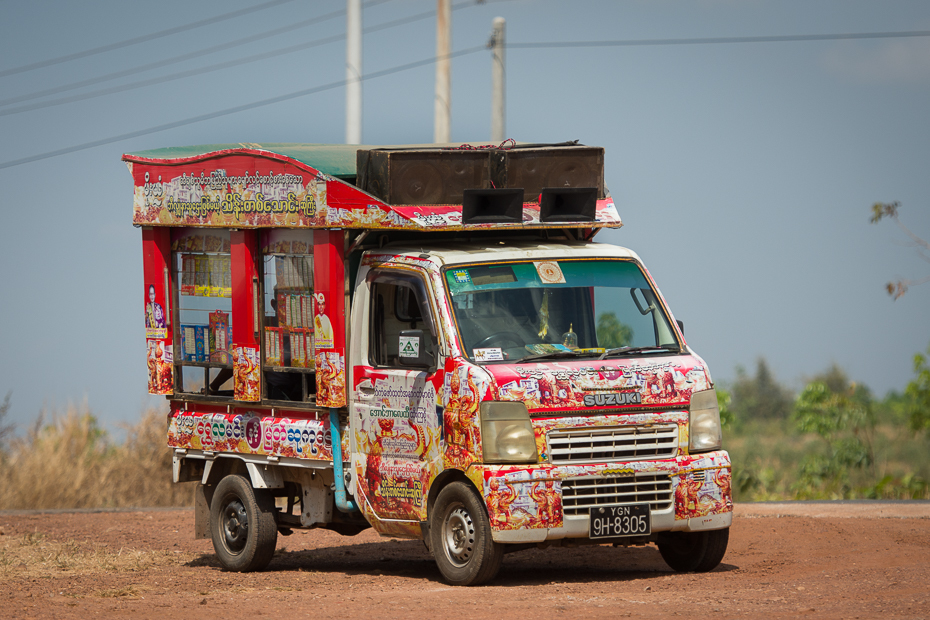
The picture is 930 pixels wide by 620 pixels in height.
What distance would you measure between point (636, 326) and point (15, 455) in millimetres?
12985

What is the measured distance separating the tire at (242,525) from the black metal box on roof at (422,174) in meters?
3.05

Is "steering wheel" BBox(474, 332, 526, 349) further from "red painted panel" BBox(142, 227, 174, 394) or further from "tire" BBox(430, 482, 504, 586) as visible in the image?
"red painted panel" BBox(142, 227, 174, 394)

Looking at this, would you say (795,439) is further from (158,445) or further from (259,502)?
(259,502)

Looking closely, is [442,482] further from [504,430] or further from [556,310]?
[556,310]

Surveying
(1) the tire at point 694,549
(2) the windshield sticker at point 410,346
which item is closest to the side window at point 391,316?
(2) the windshield sticker at point 410,346

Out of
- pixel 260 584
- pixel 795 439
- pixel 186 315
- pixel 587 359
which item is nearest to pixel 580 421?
pixel 587 359

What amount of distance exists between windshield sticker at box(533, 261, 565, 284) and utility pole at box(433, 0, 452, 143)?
1396 centimetres

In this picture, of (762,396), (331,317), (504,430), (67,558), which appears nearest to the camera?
(504,430)

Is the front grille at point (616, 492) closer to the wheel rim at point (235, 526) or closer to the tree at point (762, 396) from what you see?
the wheel rim at point (235, 526)

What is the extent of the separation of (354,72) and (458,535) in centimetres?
1508

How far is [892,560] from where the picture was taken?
10578mm

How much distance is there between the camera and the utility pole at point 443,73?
79.1ft

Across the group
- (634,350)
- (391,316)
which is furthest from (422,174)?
(634,350)

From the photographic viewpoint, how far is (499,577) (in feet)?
34.1
